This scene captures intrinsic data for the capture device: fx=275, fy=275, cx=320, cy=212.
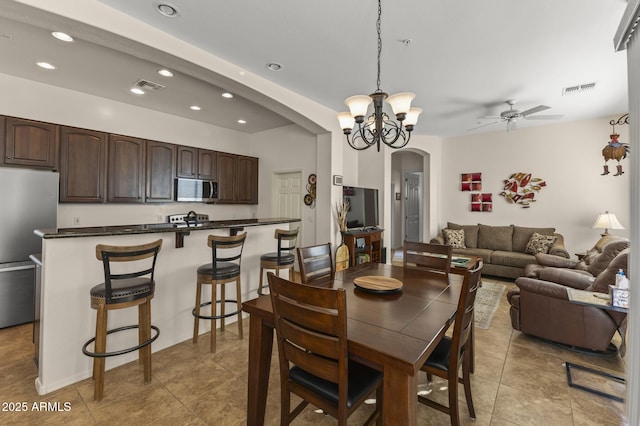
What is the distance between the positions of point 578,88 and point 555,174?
206 cm

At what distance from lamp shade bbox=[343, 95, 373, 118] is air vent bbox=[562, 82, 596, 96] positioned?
11.0 feet

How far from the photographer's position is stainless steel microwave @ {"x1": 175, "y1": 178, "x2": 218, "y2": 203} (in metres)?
4.77

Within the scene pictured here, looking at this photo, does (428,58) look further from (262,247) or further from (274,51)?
(262,247)

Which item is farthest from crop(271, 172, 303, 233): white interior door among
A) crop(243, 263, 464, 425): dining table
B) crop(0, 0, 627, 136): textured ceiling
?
crop(243, 263, 464, 425): dining table

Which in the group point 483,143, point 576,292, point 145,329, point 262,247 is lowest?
point 145,329

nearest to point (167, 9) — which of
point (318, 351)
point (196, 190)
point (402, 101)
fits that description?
point (402, 101)

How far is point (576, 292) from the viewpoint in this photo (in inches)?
88.7

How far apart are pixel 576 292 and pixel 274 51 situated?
351 centimetres

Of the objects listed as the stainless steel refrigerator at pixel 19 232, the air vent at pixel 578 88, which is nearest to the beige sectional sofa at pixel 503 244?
the air vent at pixel 578 88

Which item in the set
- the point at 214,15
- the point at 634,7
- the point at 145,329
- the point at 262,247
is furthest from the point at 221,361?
the point at 634,7

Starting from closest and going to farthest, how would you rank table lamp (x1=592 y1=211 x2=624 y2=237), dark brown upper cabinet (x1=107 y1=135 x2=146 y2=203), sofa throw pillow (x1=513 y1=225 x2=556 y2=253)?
dark brown upper cabinet (x1=107 y1=135 x2=146 y2=203) < table lamp (x1=592 y1=211 x2=624 y2=237) < sofa throw pillow (x1=513 y1=225 x2=556 y2=253)

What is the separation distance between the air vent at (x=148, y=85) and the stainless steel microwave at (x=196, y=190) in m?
1.50

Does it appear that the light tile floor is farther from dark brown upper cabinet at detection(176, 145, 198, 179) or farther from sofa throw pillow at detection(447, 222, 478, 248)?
sofa throw pillow at detection(447, 222, 478, 248)

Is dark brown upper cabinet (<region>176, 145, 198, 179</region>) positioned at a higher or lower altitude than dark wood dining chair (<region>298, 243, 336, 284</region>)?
higher
